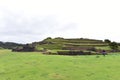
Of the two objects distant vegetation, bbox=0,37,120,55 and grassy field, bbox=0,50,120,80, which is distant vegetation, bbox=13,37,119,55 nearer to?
distant vegetation, bbox=0,37,120,55

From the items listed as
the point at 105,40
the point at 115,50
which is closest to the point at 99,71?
the point at 115,50

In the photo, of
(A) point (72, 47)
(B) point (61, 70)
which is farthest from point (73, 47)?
(B) point (61, 70)

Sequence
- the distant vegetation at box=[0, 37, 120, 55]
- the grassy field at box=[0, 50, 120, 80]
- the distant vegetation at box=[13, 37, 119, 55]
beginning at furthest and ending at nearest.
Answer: the distant vegetation at box=[0, 37, 120, 55] → the distant vegetation at box=[13, 37, 119, 55] → the grassy field at box=[0, 50, 120, 80]

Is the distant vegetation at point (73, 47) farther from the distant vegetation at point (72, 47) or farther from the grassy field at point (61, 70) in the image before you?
the grassy field at point (61, 70)

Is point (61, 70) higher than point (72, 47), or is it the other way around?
point (72, 47)

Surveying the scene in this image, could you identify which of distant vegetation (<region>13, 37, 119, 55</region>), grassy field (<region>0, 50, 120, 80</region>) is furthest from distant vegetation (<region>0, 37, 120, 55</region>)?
grassy field (<region>0, 50, 120, 80</region>)

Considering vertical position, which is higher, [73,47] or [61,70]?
[73,47]

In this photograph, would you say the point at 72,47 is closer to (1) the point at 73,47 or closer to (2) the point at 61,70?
(1) the point at 73,47

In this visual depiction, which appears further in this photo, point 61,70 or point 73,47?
point 73,47

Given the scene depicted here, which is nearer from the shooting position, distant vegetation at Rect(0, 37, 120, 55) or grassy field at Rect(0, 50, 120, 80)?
grassy field at Rect(0, 50, 120, 80)

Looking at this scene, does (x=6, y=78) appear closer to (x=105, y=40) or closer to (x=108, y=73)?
(x=108, y=73)

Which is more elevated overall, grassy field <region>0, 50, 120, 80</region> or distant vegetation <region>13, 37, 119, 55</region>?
distant vegetation <region>13, 37, 119, 55</region>

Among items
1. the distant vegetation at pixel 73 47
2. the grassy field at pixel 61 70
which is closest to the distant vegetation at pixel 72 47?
the distant vegetation at pixel 73 47

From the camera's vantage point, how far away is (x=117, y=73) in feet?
109
